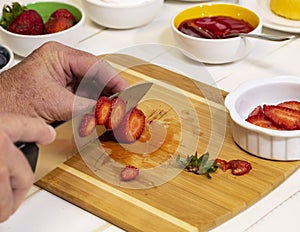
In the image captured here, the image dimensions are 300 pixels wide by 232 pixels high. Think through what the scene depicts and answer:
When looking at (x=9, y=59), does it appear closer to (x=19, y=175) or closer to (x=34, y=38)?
(x=34, y=38)

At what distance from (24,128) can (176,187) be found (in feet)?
1.00

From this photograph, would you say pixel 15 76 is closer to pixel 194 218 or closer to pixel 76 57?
pixel 76 57

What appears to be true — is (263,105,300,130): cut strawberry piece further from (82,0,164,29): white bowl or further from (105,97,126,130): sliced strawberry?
(82,0,164,29): white bowl

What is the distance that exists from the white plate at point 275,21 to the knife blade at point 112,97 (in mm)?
408

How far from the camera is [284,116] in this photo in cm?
141

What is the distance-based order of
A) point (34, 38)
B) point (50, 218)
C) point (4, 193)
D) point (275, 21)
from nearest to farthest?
point (4, 193) → point (50, 218) → point (34, 38) → point (275, 21)

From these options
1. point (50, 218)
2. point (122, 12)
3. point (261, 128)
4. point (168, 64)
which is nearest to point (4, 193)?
point (50, 218)

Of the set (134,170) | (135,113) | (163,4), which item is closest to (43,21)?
(163,4)

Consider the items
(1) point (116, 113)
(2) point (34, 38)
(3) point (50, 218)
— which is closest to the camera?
(3) point (50, 218)

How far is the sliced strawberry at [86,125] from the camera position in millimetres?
1393

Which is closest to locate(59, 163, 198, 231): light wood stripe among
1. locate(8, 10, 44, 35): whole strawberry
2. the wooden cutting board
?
the wooden cutting board

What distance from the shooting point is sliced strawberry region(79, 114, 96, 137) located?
4.57 ft

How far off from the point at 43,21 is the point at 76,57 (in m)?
0.35

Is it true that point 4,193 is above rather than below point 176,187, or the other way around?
above
